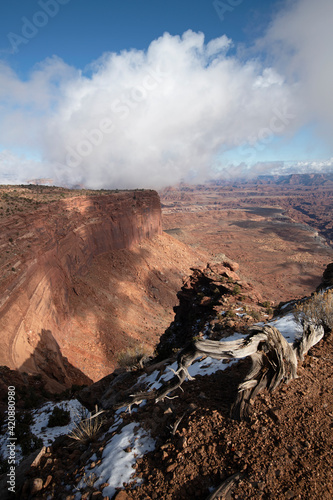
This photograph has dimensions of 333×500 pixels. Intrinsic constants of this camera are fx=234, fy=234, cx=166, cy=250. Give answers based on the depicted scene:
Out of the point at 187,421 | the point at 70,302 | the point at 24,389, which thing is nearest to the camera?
the point at 187,421

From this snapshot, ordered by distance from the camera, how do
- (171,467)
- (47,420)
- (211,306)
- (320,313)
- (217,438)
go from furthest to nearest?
1. (211,306)
2. (47,420)
3. (320,313)
4. (217,438)
5. (171,467)

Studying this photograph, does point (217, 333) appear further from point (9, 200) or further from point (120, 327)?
point (9, 200)

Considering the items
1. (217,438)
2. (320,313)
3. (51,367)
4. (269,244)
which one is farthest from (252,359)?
(269,244)

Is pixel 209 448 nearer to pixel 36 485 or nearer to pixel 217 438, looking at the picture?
pixel 217 438

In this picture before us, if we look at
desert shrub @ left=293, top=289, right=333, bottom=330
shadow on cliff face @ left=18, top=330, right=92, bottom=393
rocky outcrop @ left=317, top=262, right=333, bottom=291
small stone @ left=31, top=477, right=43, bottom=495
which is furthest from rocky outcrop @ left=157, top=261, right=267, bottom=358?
small stone @ left=31, top=477, right=43, bottom=495

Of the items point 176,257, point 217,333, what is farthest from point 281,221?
point 217,333

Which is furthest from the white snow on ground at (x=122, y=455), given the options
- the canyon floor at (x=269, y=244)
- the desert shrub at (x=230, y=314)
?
the canyon floor at (x=269, y=244)
